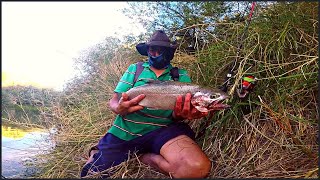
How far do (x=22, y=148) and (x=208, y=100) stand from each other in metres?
2.29

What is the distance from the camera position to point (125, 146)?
290cm

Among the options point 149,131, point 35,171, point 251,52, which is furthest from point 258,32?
point 35,171

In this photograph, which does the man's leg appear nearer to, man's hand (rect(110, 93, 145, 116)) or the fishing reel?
man's hand (rect(110, 93, 145, 116))

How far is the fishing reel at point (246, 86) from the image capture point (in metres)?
3.04

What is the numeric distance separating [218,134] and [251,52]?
79cm

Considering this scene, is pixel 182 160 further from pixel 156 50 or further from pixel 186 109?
pixel 156 50

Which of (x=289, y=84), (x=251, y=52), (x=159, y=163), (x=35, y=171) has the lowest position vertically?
(x=35, y=171)

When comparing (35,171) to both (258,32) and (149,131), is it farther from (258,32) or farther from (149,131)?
(258,32)

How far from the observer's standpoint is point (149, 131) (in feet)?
9.34

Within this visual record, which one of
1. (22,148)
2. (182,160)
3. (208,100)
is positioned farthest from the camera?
(22,148)

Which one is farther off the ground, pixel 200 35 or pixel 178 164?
pixel 200 35

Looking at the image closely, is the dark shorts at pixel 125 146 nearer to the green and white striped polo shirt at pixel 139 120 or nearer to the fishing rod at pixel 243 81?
the green and white striped polo shirt at pixel 139 120

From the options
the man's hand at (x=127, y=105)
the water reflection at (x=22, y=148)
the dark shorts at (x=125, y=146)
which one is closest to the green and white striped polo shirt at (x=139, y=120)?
the dark shorts at (x=125, y=146)

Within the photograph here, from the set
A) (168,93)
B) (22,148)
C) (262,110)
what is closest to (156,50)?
(168,93)
